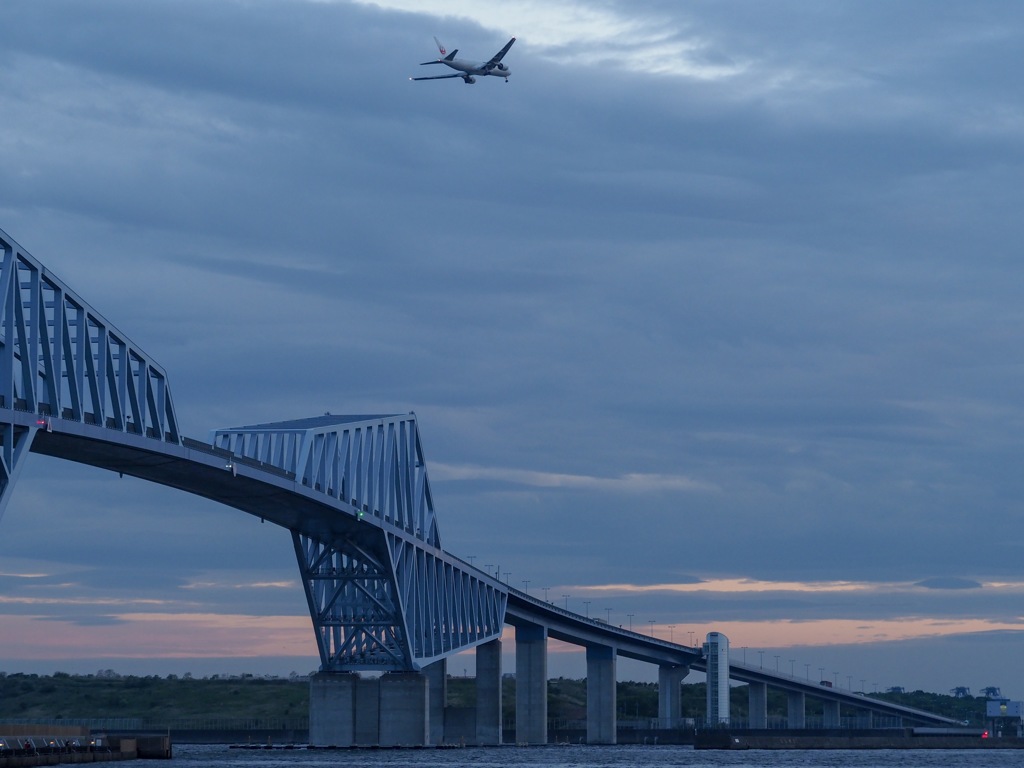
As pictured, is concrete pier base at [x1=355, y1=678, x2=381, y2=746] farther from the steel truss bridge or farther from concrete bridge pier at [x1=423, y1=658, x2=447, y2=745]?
concrete bridge pier at [x1=423, y1=658, x2=447, y2=745]

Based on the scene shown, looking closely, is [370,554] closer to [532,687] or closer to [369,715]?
[369,715]

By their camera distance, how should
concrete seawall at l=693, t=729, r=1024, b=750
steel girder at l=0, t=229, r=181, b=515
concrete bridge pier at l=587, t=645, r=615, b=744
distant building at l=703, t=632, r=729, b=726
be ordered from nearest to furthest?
steel girder at l=0, t=229, r=181, b=515
concrete seawall at l=693, t=729, r=1024, b=750
concrete bridge pier at l=587, t=645, r=615, b=744
distant building at l=703, t=632, r=729, b=726

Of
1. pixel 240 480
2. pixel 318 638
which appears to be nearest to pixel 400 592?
pixel 318 638

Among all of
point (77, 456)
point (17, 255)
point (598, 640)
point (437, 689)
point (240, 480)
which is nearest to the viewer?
point (17, 255)

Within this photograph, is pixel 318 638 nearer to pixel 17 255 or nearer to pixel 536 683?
pixel 536 683

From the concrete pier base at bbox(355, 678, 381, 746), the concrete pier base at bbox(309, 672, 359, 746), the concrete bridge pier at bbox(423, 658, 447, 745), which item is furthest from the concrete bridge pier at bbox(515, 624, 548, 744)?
the concrete pier base at bbox(309, 672, 359, 746)

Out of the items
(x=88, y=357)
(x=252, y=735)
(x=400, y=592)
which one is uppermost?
(x=88, y=357)

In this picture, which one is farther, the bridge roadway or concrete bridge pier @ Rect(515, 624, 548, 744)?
concrete bridge pier @ Rect(515, 624, 548, 744)
